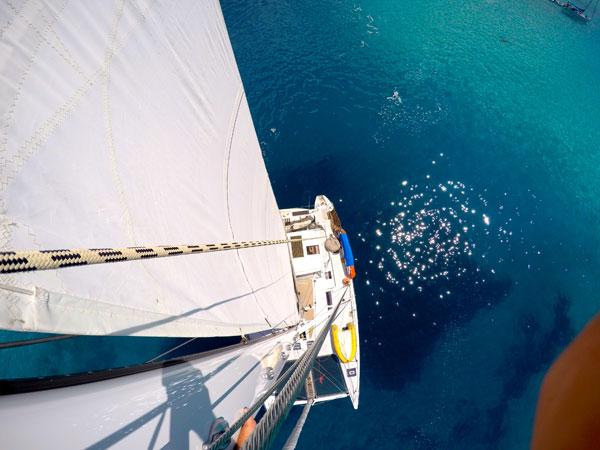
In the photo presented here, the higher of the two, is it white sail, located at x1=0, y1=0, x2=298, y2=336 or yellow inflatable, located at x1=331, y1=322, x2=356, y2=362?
white sail, located at x1=0, y1=0, x2=298, y2=336

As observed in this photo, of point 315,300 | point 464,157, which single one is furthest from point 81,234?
point 464,157

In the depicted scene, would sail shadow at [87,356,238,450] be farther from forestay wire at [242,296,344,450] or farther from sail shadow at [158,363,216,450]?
forestay wire at [242,296,344,450]

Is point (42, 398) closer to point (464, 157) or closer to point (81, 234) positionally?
point (81, 234)

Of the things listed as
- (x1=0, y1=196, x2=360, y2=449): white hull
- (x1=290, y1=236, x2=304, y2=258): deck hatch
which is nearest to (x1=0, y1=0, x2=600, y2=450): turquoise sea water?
(x1=290, y1=236, x2=304, y2=258): deck hatch

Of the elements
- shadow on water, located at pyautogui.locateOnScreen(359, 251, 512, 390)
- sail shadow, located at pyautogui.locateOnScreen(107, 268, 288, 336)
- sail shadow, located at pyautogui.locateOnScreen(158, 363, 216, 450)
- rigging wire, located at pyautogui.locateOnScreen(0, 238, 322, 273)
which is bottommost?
shadow on water, located at pyautogui.locateOnScreen(359, 251, 512, 390)

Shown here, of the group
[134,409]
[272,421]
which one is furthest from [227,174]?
[272,421]

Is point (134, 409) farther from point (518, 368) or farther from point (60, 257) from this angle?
point (518, 368)

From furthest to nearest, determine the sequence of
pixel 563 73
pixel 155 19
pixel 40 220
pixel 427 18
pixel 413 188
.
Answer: pixel 427 18, pixel 563 73, pixel 413 188, pixel 155 19, pixel 40 220
